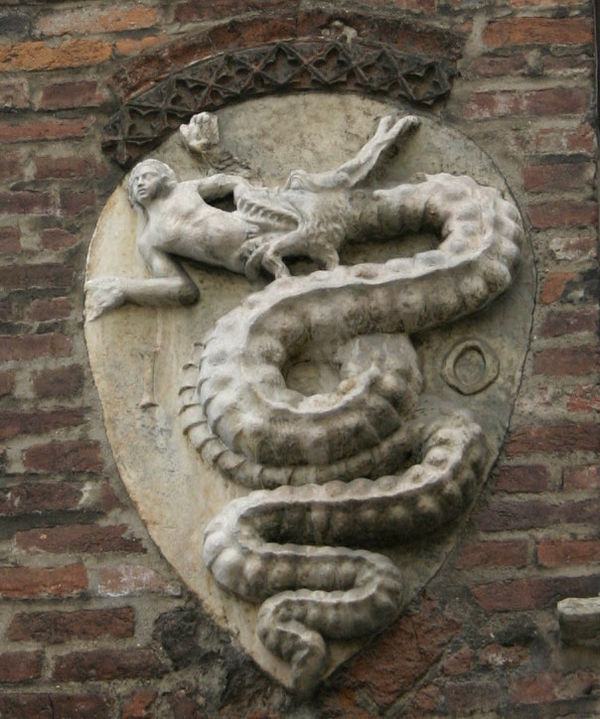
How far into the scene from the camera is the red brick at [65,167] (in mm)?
5637

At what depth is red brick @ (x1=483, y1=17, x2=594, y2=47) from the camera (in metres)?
5.66

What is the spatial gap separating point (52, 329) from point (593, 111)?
1.57 meters

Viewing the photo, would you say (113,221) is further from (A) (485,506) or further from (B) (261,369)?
(A) (485,506)

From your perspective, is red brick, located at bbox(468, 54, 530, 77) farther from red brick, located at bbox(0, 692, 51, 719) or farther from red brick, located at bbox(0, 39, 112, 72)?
red brick, located at bbox(0, 692, 51, 719)

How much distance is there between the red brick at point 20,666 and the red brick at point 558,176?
1.77 meters

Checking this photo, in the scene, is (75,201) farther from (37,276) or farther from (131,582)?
(131,582)

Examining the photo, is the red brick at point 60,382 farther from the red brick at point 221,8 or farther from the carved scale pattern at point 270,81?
the red brick at point 221,8

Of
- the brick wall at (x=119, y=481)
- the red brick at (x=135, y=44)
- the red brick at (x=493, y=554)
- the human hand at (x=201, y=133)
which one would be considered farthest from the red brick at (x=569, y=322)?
the red brick at (x=135, y=44)

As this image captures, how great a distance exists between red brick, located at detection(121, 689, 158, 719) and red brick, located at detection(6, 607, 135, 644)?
0.50 feet

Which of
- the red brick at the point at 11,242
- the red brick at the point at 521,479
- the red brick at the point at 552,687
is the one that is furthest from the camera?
the red brick at the point at 11,242

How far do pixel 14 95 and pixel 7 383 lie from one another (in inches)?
34.7

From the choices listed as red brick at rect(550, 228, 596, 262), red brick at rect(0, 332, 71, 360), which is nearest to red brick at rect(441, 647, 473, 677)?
red brick at rect(550, 228, 596, 262)

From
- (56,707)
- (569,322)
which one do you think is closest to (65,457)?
(56,707)

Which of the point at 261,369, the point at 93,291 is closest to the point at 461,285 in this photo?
the point at 261,369
